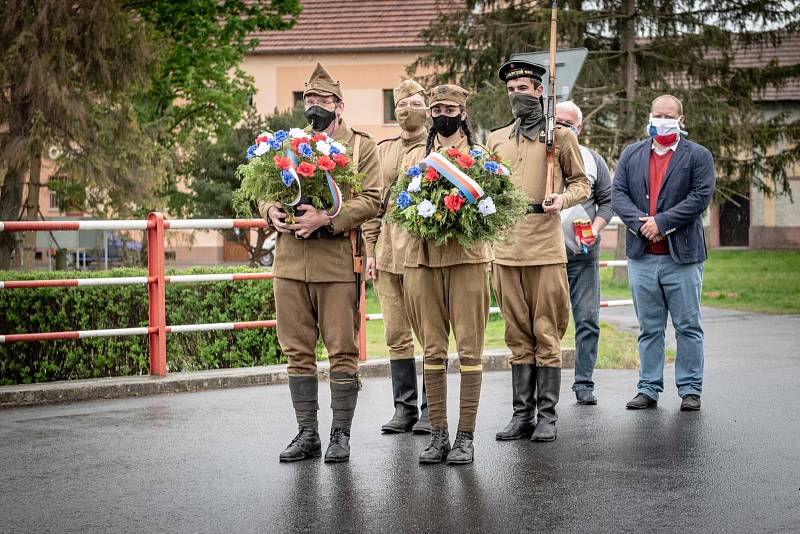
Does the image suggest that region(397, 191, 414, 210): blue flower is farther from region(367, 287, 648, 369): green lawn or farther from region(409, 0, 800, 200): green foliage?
region(409, 0, 800, 200): green foliage

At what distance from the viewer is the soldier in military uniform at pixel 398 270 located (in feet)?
26.5

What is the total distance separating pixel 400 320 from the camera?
26.9ft

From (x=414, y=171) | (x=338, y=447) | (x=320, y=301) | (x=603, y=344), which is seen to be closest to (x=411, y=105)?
(x=414, y=171)

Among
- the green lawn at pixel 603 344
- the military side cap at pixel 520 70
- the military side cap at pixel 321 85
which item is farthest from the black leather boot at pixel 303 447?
the green lawn at pixel 603 344

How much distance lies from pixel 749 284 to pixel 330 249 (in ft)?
67.1

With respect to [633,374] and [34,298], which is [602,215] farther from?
[34,298]

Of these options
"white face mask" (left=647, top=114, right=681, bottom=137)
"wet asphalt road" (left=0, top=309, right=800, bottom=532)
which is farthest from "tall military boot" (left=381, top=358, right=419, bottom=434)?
"white face mask" (left=647, top=114, right=681, bottom=137)

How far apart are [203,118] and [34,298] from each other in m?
26.0

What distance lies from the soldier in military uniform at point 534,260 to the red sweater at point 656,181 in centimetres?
130

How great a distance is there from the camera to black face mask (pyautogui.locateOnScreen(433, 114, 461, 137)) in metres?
7.09

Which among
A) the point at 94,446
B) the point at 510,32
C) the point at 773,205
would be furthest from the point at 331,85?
the point at 773,205

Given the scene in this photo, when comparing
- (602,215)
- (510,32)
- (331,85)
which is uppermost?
(510,32)

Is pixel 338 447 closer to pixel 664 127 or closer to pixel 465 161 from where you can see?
pixel 465 161

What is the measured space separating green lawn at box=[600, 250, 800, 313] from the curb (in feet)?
22.8
